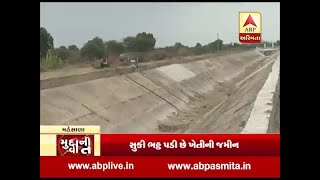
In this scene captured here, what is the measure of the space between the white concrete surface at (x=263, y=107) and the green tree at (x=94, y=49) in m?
2.21

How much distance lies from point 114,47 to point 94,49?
275mm

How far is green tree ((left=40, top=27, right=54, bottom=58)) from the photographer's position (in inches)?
243

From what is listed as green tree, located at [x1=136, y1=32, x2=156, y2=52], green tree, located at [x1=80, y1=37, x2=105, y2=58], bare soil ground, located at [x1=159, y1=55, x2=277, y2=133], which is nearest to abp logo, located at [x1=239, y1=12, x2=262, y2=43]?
bare soil ground, located at [x1=159, y1=55, x2=277, y2=133]

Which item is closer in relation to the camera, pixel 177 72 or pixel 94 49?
pixel 94 49

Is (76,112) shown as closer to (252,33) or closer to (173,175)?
(173,175)

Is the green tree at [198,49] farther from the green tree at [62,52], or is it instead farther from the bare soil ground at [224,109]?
the green tree at [62,52]

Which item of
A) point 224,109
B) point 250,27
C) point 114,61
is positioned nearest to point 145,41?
point 114,61

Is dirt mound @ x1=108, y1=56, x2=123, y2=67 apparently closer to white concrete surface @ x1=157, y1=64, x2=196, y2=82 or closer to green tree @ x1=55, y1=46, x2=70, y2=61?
green tree @ x1=55, y1=46, x2=70, y2=61

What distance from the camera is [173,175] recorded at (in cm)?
609

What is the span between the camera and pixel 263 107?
6688 mm

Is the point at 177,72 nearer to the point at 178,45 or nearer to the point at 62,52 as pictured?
the point at 178,45

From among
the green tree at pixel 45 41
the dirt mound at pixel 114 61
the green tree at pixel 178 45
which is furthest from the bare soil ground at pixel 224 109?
the green tree at pixel 45 41

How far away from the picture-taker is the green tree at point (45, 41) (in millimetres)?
6172

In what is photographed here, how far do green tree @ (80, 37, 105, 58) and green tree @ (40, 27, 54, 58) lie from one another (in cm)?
47
